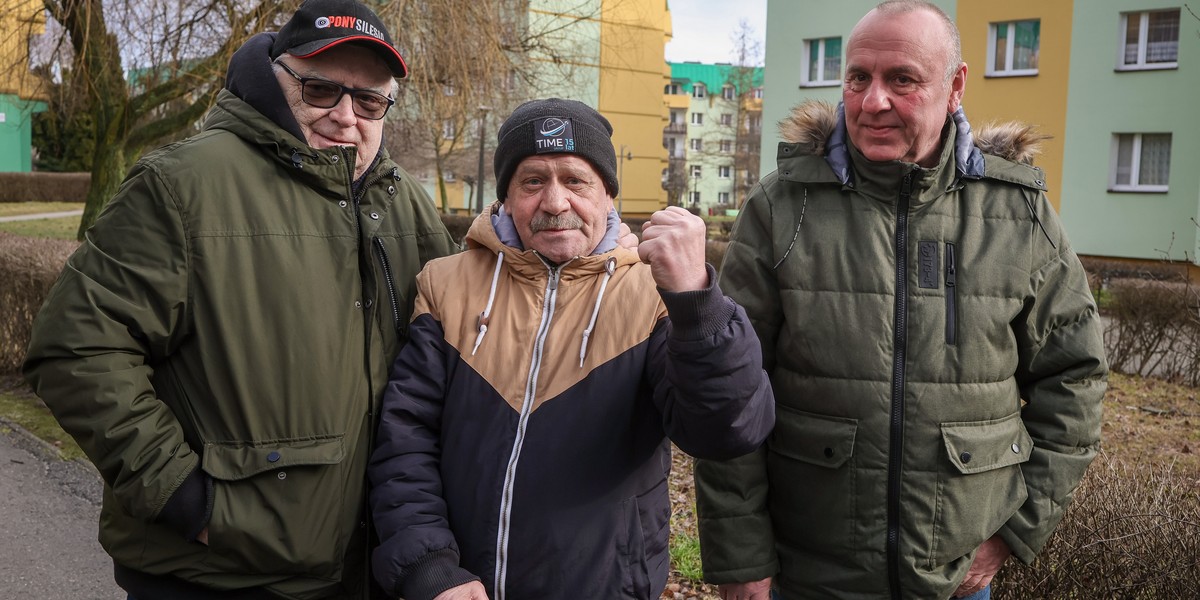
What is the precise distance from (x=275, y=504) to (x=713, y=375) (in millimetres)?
1072

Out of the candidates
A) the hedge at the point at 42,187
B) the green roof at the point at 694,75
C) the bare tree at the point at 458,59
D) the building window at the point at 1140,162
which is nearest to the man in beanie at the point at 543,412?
the bare tree at the point at 458,59

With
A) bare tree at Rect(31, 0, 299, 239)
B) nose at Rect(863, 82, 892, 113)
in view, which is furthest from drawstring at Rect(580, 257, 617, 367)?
bare tree at Rect(31, 0, 299, 239)

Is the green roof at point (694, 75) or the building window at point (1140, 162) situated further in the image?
the green roof at point (694, 75)

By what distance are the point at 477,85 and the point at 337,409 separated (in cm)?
889

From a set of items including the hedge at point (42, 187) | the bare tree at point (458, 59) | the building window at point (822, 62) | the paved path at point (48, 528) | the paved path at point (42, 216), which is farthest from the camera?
the hedge at point (42, 187)

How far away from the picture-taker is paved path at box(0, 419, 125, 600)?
4574mm

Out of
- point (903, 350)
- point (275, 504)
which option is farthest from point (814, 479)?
point (275, 504)

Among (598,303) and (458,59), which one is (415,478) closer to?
(598,303)

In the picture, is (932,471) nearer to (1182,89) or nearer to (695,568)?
(695,568)

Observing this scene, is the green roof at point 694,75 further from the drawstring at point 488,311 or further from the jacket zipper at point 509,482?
the jacket zipper at point 509,482

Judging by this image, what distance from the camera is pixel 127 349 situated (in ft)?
7.38

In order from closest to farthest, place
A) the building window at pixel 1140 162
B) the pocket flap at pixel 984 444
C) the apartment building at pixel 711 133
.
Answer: the pocket flap at pixel 984 444 → the building window at pixel 1140 162 → the apartment building at pixel 711 133

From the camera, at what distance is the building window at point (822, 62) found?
1002 inches

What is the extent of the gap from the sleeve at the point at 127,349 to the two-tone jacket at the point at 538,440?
0.46m
